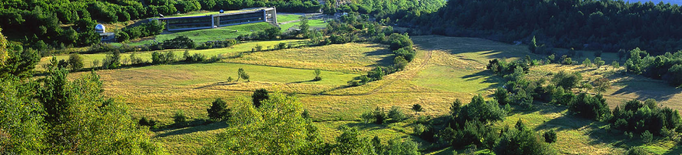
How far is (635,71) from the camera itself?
300 feet

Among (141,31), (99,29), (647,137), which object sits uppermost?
(99,29)

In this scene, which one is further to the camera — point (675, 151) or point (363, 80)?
point (363, 80)

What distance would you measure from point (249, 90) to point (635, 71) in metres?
73.7

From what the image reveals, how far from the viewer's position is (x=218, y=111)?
186 ft

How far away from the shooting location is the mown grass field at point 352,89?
5453 cm

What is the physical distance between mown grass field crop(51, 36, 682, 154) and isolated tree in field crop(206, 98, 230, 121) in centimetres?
146

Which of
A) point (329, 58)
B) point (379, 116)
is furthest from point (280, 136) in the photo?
point (329, 58)

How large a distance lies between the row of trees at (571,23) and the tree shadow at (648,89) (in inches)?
1279

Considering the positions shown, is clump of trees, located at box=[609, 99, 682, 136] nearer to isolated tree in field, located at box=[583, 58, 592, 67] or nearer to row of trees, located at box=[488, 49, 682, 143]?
row of trees, located at box=[488, 49, 682, 143]

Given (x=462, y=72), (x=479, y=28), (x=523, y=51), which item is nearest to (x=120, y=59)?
(x=462, y=72)

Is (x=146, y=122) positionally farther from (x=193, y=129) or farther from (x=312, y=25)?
(x=312, y=25)

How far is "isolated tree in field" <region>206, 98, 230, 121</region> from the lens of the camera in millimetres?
→ 56500

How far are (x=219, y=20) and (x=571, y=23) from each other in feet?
323

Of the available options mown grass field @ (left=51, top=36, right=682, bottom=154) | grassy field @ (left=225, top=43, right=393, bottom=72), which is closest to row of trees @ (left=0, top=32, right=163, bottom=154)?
mown grass field @ (left=51, top=36, right=682, bottom=154)
